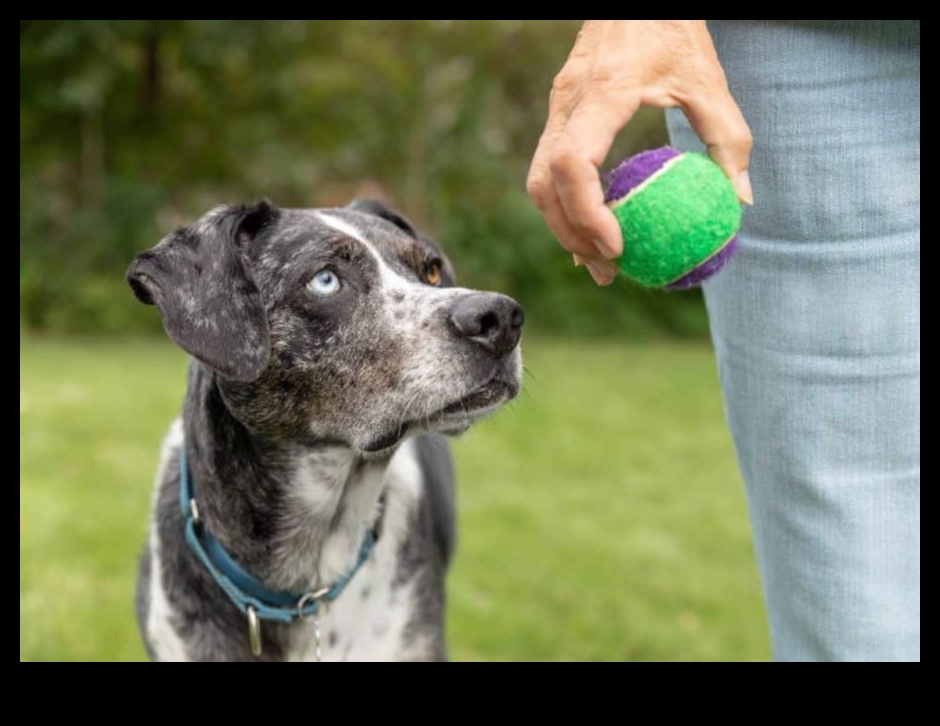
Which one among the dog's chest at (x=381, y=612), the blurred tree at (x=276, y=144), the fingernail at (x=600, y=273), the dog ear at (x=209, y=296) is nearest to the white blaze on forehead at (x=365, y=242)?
the dog ear at (x=209, y=296)

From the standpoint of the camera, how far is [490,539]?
5031 mm

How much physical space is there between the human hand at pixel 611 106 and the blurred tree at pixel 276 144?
11093 mm

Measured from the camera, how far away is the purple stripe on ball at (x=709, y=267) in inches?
71.9

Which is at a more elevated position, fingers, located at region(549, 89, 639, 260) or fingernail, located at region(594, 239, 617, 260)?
fingers, located at region(549, 89, 639, 260)

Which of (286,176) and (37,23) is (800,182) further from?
(37,23)

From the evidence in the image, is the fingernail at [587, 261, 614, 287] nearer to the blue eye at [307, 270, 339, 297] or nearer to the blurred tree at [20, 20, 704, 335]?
the blue eye at [307, 270, 339, 297]

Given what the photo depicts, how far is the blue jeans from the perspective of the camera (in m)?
1.79

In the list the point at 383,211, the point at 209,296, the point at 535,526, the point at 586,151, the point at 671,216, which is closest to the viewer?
the point at 586,151

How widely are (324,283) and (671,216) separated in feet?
3.02

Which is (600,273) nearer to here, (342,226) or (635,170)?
(635,170)

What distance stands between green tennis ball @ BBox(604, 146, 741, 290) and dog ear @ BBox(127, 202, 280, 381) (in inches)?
33.9

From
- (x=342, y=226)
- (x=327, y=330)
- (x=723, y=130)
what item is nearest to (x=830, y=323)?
(x=723, y=130)

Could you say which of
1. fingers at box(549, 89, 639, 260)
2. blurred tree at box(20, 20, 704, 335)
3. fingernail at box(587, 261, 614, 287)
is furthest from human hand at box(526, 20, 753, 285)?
blurred tree at box(20, 20, 704, 335)

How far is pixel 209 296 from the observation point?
7.64 ft
